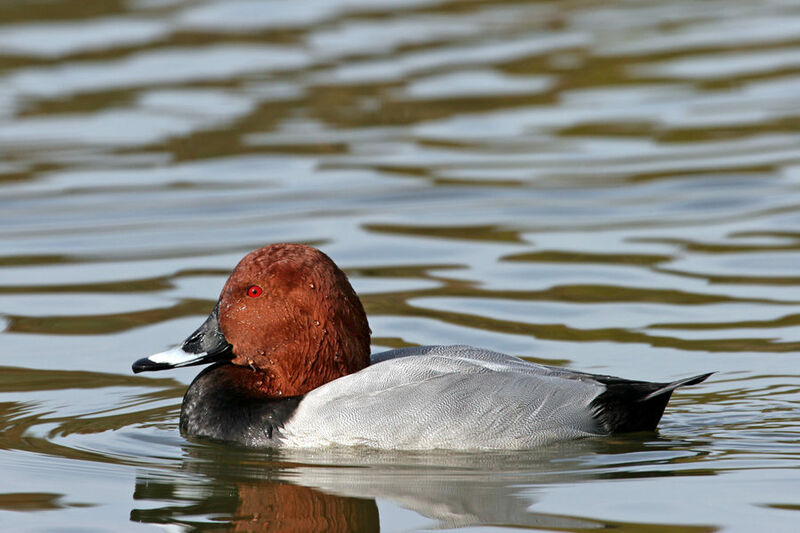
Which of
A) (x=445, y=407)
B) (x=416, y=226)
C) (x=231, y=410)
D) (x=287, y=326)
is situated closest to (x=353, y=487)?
(x=445, y=407)

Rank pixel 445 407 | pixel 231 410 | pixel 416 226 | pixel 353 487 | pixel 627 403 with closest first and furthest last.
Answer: pixel 353 487
pixel 445 407
pixel 627 403
pixel 231 410
pixel 416 226

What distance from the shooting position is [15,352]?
7988mm

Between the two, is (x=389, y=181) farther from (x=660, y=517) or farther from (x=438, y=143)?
(x=660, y=517)

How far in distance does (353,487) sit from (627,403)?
134 centimetres

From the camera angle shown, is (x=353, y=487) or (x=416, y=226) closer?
(x=353, y=487)

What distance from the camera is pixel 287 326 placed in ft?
21.2

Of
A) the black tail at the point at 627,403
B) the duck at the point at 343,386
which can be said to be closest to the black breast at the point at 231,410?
the duck at the point at 343,386

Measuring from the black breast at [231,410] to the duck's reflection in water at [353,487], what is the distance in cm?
8

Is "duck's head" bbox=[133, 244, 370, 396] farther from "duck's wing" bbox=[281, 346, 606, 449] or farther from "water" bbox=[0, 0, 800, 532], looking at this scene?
"water" bbox=[0, 0, 800, 532]

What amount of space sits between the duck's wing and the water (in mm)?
97

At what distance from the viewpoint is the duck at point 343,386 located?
608 centimetres

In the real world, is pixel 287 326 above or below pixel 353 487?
above

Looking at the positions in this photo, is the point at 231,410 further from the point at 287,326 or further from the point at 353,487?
the point at 353,487

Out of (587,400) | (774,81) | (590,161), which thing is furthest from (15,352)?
(774,81)
